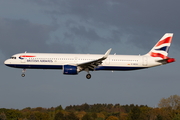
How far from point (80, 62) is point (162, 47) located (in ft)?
58.2

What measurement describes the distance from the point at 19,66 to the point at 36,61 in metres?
3.57

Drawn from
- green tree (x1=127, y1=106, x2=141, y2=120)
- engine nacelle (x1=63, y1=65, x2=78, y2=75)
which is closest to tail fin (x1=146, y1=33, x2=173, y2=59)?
engine nacelle (x1=63, y1=65, x2=78, y2=75)

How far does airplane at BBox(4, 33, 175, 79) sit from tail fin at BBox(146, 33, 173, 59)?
4.93ft

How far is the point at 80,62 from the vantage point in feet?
180

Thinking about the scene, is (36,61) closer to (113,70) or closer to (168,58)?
(113,70)

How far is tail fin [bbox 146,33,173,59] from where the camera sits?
194 feet

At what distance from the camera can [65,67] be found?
5300cm

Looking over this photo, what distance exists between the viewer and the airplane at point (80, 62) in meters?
53.8

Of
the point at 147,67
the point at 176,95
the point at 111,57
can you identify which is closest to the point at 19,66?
the point at 111,57

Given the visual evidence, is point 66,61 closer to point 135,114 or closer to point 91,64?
point 91,64

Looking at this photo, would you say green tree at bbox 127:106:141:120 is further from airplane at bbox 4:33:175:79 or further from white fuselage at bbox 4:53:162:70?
white fuselage at bbox 4:53:162:70

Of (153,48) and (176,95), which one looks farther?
(176,95)

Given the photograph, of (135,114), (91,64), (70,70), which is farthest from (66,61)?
(135,114)

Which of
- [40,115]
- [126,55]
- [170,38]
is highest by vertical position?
[170,38]
